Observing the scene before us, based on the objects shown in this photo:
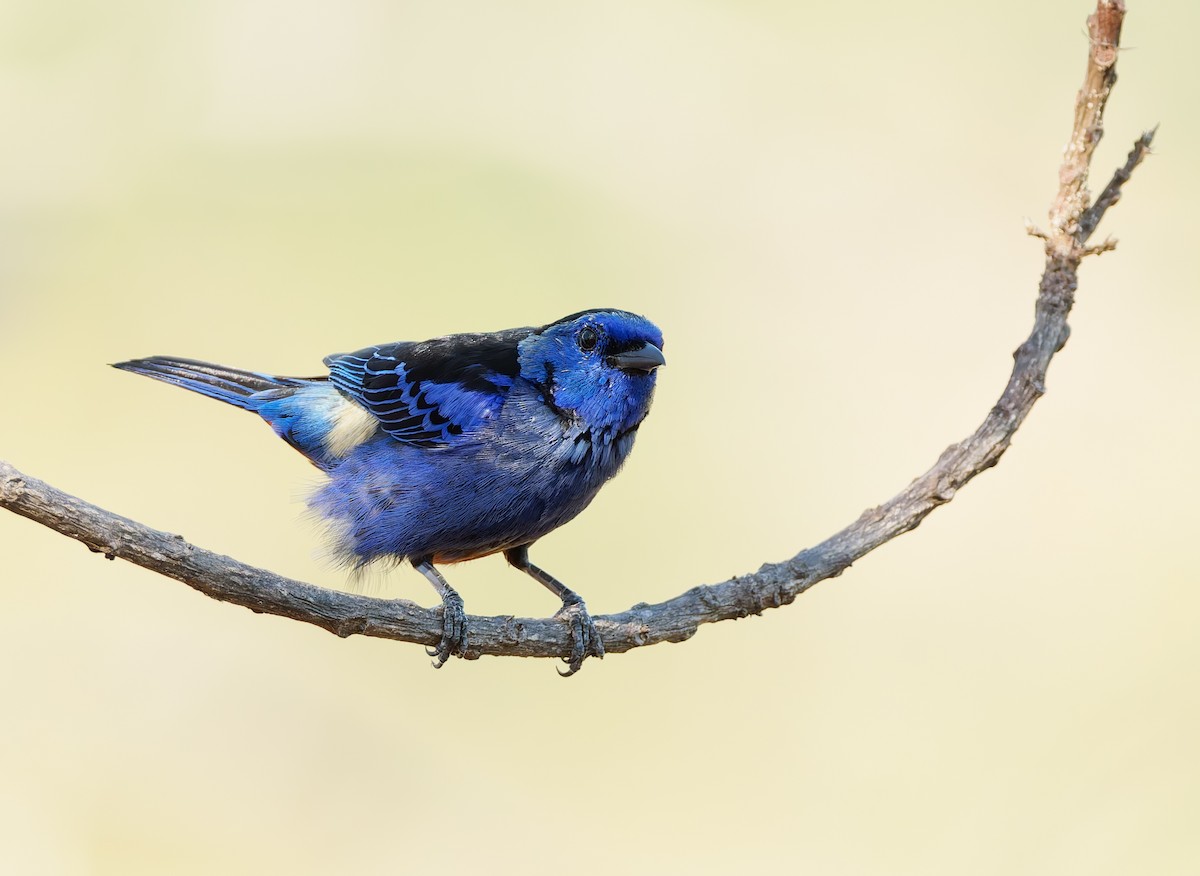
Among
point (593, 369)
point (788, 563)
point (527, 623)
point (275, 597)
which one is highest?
point (593, 369)

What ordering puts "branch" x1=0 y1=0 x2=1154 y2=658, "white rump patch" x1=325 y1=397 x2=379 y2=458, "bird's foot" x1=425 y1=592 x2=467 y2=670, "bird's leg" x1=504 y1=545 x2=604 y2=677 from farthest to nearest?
"white rump patch" x1=325 y1=397 x2=379 y2=458, "bird's leg" x1=504 y1=545 x2=604 y2=677, "bird's foot" x1=425 y1=592 x2=467 y2=670, "branch" x1=0 y1=0 x2=1154 y2=658

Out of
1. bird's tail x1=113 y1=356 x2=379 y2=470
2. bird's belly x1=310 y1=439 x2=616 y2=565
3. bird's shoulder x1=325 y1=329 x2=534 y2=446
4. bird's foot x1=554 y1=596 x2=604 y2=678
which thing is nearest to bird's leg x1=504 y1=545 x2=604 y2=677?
bird's foot x1=554 y1=596 x2=604 y2=678

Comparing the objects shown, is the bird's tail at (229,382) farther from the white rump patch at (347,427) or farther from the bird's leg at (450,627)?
the bird's leg at (450,627)

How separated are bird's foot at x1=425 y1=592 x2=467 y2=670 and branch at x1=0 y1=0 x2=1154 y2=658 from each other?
0.07 meters

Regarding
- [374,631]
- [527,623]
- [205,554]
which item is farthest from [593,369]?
[205,554]

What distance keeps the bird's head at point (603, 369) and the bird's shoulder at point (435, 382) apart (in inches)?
9.1

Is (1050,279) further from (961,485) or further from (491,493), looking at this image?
(491,493)

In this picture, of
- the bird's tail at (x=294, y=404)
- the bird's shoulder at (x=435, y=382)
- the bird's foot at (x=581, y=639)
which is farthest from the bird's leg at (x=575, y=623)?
the bird's tail at (x=294, y=404)

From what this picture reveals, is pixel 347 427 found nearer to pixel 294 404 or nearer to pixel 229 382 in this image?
pixel 294 404

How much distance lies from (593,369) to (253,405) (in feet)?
5.78

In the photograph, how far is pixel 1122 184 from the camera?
396 centimetres

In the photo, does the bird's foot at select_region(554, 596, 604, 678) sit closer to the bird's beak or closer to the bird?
the bird

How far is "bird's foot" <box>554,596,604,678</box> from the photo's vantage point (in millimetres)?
4496

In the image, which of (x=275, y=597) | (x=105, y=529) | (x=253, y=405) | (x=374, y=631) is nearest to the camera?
(x=105, y=529)
